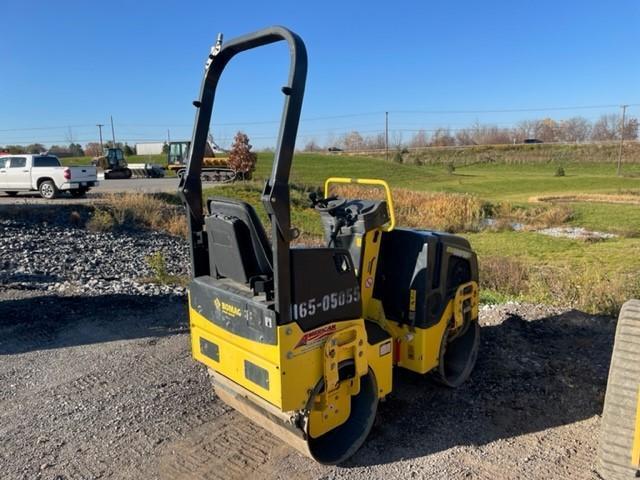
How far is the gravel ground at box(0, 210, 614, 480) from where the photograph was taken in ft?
11.4

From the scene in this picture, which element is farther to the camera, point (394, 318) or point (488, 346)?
point (488, 346)

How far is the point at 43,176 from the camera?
64.8ft

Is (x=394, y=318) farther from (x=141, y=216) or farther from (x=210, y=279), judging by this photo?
(x=141, y=216)

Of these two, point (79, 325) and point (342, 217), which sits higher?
point (342, 217)

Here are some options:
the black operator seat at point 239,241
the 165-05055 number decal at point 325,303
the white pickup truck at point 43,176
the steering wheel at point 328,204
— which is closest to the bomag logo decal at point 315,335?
the 165-05055 number decal at point 325,303

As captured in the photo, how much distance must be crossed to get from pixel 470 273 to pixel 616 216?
21.6 meters

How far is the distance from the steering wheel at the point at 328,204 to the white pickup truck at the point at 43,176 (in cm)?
1793

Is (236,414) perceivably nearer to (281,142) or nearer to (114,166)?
(281,142)

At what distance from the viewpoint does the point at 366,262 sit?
3.88m

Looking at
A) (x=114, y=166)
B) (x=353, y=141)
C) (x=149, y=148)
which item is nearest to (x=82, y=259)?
(x=114, y=166)

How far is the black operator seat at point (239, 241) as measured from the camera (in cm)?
312

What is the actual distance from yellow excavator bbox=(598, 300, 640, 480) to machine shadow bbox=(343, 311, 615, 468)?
Answer: 0.85 meters

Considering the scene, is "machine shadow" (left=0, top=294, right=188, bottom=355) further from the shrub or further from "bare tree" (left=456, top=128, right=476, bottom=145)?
"bare tree" (left=456, top=128, right=476, bottom=145)

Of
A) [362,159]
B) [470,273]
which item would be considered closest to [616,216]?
[470,273]
